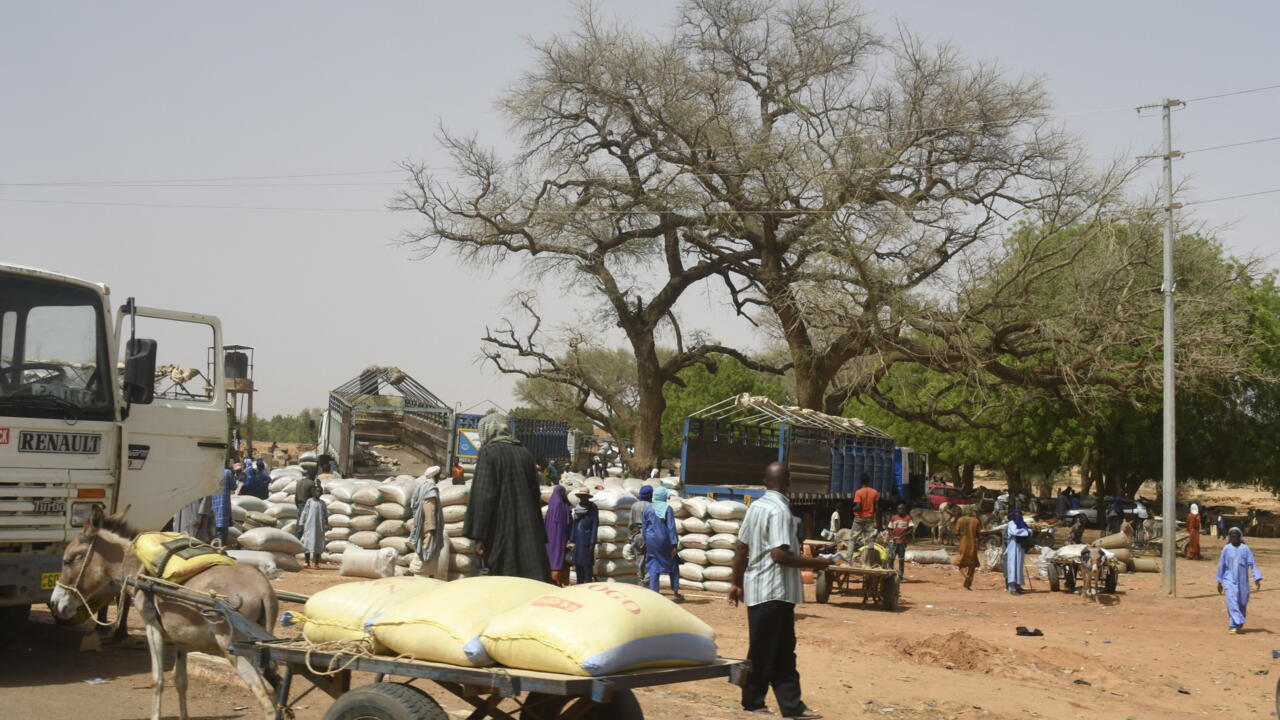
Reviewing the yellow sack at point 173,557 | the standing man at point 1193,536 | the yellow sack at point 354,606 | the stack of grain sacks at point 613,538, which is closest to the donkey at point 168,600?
the yellow sack at point 173,557

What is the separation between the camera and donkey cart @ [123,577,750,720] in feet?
13.8

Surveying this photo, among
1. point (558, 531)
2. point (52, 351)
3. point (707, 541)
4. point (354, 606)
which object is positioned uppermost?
point (52, 351)

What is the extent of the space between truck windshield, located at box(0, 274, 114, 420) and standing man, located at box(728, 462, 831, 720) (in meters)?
4.38

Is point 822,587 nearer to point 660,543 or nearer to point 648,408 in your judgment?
point 660,543

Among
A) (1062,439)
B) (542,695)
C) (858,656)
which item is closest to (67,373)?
(542,695)

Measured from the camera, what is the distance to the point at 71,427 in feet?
24.4

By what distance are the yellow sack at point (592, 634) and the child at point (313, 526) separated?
12691 mm

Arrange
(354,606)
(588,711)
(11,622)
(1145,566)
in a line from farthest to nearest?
(1145,566) < (11,622) < (588,711) < (354,606)

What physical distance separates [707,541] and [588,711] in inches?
425

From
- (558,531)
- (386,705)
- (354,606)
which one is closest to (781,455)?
(558,531)

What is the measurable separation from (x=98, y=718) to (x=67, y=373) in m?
2.30

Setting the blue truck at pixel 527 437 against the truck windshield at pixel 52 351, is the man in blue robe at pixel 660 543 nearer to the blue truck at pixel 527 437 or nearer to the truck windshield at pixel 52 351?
the truck windshield at pixel 52 351

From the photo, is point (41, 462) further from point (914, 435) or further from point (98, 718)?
point (914, 435)

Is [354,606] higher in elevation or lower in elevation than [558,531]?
higher
